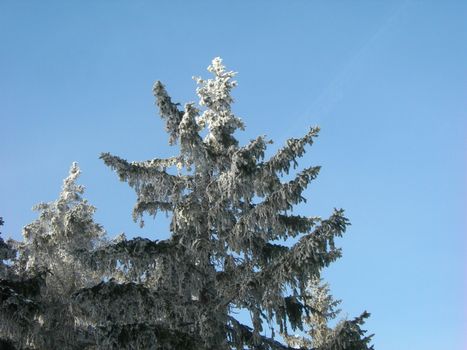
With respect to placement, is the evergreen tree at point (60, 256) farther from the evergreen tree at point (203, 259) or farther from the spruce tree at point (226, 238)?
the spruce tree at point (226, 238)

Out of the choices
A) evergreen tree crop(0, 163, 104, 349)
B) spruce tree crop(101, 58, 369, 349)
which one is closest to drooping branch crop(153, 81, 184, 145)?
spruce tree crop(101, 58, 369, 349)

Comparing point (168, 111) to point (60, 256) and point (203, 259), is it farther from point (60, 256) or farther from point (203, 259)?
point (60, 256)

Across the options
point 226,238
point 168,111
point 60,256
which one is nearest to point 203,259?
point 226,238

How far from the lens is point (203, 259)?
14836 mm

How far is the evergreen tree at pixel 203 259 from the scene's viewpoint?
1256 centimetres

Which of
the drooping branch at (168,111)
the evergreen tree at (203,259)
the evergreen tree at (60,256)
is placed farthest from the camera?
the evergreen tree at (60,256)

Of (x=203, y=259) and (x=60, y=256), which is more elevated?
(x=60, y=256)

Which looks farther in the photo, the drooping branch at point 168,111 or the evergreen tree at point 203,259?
the drooping branch at point 168,111

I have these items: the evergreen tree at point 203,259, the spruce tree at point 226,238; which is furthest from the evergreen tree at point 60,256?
the spruce tree at point 226,238

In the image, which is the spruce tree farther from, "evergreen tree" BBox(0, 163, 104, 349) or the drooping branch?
"evergreen tree" BBox(0, 163, 104, 349)

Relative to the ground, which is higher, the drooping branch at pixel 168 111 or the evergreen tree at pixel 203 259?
the drooping branch at pixel 168 111

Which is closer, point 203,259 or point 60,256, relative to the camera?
point 203,259

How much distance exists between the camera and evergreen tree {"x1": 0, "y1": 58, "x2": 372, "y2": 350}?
1256cm

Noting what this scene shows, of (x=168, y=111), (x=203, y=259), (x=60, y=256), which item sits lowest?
(x=203, y=259)
